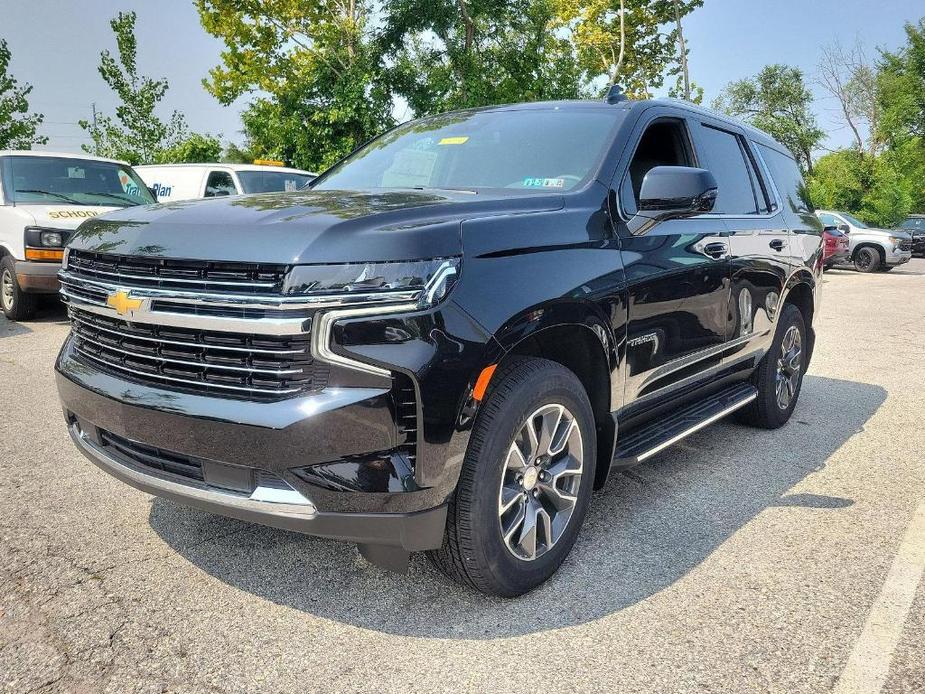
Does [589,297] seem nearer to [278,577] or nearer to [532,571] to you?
[532,571]

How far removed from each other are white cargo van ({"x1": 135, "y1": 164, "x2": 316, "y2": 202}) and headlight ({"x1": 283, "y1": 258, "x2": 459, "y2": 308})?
871 centimetres

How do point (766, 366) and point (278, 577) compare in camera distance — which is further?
point (766, 366)

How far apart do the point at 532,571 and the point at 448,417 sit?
812mm

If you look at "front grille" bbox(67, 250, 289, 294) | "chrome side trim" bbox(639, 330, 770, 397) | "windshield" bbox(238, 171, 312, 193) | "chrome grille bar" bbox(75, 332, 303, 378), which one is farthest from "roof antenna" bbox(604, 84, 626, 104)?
"windshield" bbox(238, 171, 312, 193)

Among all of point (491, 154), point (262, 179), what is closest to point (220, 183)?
point (262, 179)

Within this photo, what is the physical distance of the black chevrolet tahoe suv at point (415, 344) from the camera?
2193 millimetres

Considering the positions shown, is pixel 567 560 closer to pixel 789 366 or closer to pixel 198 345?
pixel 198 345

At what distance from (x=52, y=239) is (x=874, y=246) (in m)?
20.8

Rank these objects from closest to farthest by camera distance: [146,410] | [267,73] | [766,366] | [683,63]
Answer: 1. [146,410]
2. [766,366]
3. [267,73]
4. [683,63]

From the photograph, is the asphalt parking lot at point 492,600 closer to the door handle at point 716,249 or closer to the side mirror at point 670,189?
the door handle at point 716,249

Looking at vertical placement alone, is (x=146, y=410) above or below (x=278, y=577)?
above

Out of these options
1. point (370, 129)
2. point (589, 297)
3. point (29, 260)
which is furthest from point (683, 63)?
point (589, 297)

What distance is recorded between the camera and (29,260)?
800 cm

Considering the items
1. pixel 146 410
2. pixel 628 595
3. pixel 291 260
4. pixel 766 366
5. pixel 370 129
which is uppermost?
pixel 370 129
